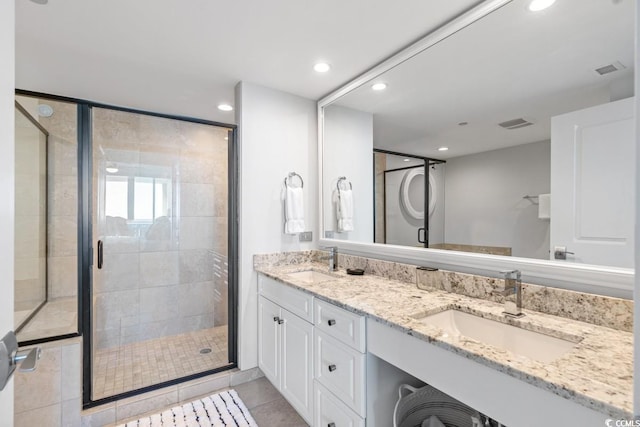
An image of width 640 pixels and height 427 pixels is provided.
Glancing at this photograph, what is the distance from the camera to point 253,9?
4.92ft

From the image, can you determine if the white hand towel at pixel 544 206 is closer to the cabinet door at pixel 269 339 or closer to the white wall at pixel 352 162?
the white wall at pixel 352 162

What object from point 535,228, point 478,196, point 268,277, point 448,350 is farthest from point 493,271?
point 268,277

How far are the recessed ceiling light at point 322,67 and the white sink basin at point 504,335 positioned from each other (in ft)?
5.62

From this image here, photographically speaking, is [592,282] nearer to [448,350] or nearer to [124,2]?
[448,350]

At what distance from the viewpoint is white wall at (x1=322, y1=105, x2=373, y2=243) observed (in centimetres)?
230

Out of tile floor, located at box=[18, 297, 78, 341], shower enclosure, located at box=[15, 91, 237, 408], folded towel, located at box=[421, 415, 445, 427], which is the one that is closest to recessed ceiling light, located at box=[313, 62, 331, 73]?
shower enclosure, located at box=[15, 91, 237, 408]

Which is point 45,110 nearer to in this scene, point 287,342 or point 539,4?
point 287,342

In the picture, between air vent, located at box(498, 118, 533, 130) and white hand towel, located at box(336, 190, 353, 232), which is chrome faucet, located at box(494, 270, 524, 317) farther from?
white hand towel, located at box(336, 190, 353, 232)

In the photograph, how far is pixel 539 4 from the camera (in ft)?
4.27

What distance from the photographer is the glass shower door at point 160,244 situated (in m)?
2.56

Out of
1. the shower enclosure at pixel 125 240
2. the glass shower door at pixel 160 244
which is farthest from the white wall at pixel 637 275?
the glass shower door at pixel 160 244

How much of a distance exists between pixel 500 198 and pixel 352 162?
119 centimetres

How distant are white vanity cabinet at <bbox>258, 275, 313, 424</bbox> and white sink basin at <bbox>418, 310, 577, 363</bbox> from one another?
0.72 meters

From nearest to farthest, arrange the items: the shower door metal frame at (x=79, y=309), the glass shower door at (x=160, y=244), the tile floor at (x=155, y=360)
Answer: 1. the shower door metal frame at (x=79, y=309)
2. the tile floor at (x=155, y=360)
3. the glass shower door at (x=160, y=244)
